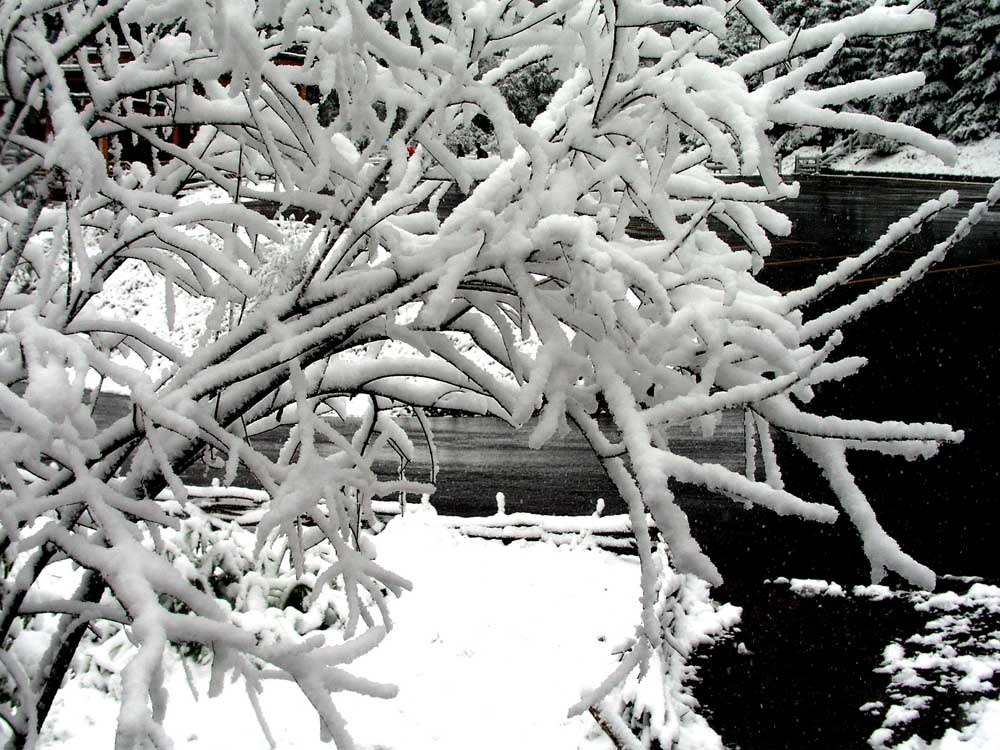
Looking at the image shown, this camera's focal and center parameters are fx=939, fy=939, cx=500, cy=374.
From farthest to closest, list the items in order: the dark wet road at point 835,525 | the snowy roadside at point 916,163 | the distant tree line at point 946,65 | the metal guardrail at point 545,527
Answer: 1. the distant tree line at point 946,65
2. the snowy roadside at point 916,163
3. the metal guardrail at point 545,527
4. the dark wet road at point 835,525

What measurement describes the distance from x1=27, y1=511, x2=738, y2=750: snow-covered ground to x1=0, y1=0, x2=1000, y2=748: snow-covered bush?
2.59 meters

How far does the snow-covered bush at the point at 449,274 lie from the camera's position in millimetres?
1688

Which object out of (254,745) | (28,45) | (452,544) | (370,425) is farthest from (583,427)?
(452,544)

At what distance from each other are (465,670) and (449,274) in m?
4.00

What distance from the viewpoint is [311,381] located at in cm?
238

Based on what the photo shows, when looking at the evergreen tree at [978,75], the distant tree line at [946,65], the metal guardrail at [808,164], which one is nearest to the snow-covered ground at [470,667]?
the distant tree line at [946,65]

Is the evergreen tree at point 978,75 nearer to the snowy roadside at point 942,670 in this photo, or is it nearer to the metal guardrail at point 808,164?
the metal guardrail at point 808,164

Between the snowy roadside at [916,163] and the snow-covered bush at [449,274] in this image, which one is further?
the snowy roadside at [916,163]

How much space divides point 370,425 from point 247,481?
22.0 ft

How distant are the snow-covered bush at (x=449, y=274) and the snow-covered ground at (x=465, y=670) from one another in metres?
2.59

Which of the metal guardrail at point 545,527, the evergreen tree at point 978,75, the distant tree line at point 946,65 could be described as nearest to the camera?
the metal guardrail at point 545,527

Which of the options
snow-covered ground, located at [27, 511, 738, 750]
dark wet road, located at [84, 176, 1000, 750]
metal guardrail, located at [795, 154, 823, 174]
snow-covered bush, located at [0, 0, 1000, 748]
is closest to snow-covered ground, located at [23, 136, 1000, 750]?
snow-covered ground, located at [27, 511, 738, 750]

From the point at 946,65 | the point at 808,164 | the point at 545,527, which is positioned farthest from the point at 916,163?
the point at 545,527

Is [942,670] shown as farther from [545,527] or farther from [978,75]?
[978,75]
